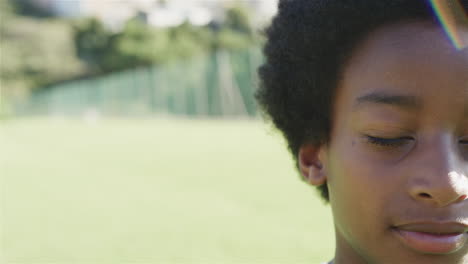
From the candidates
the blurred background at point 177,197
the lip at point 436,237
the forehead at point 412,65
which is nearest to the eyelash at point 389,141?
the forehead at point 412,65

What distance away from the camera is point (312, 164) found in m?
2.04

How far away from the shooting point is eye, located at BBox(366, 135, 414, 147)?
1592 millimetres

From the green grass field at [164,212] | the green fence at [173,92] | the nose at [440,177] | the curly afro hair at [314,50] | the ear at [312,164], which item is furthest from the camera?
the green fence at [173,92]

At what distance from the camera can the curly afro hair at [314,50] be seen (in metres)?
1.76

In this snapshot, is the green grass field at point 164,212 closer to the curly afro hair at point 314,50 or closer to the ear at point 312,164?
the curly afro hair at point 314,50

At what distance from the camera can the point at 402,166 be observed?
1575 millimetres

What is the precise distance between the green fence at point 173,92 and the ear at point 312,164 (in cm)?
1757

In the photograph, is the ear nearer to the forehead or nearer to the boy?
the boy

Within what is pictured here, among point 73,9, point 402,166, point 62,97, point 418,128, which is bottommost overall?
point 62,97

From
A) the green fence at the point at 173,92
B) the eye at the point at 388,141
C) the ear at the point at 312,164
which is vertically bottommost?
the green fence at the point at 173,92

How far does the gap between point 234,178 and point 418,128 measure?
18.6 ft

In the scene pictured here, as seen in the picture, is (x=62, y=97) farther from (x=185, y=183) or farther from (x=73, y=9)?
(x=185, y=183)

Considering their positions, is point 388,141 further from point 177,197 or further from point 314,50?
point 177,197

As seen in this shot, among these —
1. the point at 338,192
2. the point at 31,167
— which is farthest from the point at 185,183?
the point at 338,192
